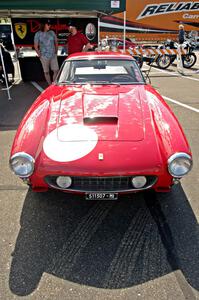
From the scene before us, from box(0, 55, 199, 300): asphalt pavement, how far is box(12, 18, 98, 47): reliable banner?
849 cm

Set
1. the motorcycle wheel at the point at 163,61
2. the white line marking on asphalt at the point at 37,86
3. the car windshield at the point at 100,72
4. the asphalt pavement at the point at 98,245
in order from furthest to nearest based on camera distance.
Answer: the motorcycle wheel at the point at 163,61
the white line marking on asphalt at the point at 37,86
the car windshield at the point at 100,72
the asphalt pavement at the point at 98,245

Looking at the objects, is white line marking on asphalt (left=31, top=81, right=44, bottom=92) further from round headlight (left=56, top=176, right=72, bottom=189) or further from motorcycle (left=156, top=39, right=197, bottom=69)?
round headlight (left=56, top=176, right=72, bottom=189)

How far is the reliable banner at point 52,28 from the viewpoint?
1013 centimetres

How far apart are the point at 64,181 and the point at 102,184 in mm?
324

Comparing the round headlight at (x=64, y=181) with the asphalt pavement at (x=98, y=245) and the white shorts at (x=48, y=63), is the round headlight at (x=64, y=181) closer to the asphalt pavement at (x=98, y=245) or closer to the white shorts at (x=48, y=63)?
the asphalt pavement at (x=98, y=245)

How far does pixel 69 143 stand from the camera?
2.40 m

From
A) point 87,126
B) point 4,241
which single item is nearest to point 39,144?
point 87,126

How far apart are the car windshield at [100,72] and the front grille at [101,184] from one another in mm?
1889

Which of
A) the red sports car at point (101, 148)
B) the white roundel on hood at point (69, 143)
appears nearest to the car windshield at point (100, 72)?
the red sports car at point (101, 148)

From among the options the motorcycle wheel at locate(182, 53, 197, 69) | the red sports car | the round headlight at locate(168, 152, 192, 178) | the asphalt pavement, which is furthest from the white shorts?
the motorcycle wheel at locate(182, 53, 197, 69)

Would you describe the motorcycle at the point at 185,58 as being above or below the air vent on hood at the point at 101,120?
below

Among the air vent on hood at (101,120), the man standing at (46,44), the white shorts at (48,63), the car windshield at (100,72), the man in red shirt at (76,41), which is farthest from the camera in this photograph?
the man in red shirt at (76,41)

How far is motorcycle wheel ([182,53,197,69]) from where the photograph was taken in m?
12.0

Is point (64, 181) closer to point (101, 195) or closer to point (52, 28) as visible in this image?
point (101, 195)
